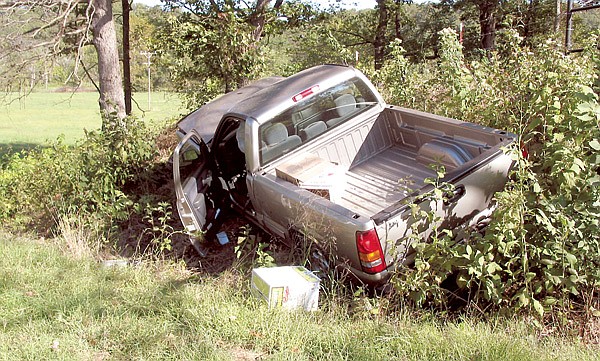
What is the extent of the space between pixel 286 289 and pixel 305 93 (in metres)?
2.85

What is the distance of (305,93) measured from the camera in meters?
6.59

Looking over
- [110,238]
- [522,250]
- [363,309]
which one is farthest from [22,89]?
[522,250]

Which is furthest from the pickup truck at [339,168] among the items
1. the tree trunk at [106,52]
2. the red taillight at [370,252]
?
the tree trunk at [106,52]

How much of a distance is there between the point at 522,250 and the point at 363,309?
1.32 metres

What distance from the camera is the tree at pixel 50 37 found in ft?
38.5

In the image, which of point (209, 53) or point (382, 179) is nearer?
point (382, 179)

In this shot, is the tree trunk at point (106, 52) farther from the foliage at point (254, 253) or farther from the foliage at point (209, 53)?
the foliage at point (254, 253)

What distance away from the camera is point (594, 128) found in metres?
4.33

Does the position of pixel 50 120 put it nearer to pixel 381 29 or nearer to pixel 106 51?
pixel 381 29

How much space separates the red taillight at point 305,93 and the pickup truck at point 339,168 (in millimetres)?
12

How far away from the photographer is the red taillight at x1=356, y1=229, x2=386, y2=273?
4.48 metres

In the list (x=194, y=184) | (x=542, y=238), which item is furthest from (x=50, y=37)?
(x=542, y=238)

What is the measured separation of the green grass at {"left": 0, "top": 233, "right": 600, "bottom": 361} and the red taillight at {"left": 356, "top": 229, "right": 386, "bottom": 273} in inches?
14.1

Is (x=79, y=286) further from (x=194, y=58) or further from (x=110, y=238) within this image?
(x=194, y=58)
